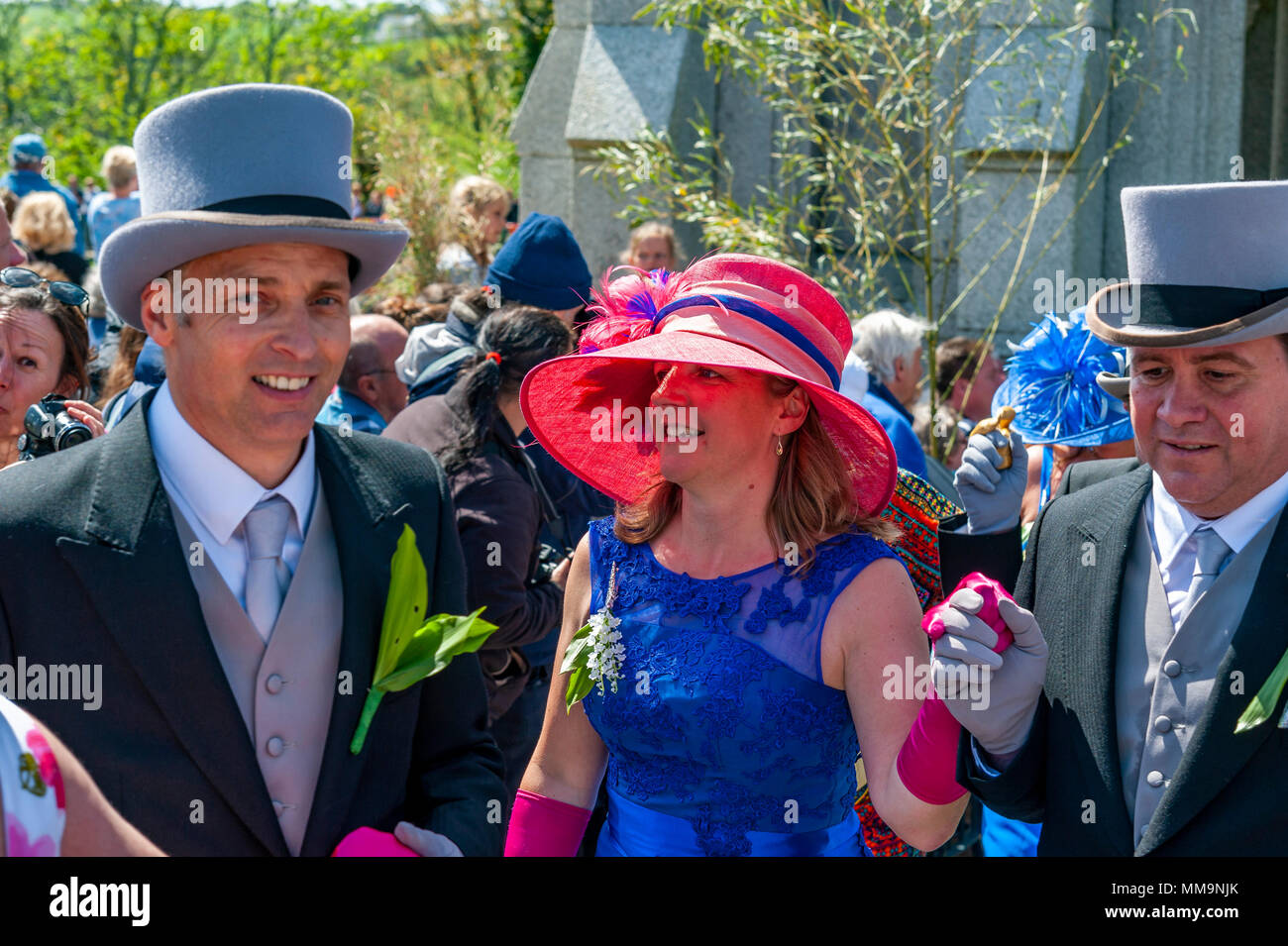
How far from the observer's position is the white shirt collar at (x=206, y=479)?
2.12 m

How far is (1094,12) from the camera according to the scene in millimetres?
7367

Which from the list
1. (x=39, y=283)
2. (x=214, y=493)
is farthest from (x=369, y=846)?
(x=39, y=283)

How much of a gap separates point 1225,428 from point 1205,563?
24 centimetres

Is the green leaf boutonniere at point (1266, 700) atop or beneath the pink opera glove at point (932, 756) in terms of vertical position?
atop

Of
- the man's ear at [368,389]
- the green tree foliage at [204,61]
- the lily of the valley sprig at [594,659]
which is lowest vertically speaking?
the lily of the valley sprig at [594,659]

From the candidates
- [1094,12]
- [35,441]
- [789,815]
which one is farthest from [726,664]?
[1094,12]

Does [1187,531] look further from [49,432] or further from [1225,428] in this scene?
[49,432]

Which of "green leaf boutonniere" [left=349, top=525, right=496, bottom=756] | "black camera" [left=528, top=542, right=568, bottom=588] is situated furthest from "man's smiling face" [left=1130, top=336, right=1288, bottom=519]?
"black camera" [left=528, top=542, right=568, bottom=588]

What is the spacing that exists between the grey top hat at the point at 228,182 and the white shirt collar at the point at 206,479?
10.1 inches

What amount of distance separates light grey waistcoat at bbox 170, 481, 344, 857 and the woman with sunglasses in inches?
64.7

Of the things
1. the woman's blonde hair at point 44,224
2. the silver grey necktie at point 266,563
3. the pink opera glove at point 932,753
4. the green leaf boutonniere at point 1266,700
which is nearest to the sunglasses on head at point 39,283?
the silver grey necktie at point 266,563

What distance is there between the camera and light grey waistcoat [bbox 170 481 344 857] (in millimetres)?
2068

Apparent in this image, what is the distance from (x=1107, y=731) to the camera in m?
2.29

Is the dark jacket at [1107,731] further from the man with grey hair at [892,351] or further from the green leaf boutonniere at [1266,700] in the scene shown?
the man with grey hair at [892,351]
